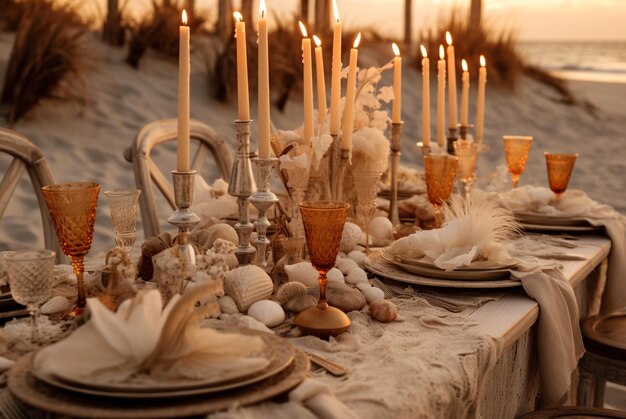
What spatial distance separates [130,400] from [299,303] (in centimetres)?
45

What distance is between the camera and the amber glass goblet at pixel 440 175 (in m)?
1.79

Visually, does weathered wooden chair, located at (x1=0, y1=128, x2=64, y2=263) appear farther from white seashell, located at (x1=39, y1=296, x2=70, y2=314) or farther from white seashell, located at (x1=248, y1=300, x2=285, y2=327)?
white seashell, located at (x1=248, y1=300, x2=285, y2=327)

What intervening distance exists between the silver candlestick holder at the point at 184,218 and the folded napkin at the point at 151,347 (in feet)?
1.18

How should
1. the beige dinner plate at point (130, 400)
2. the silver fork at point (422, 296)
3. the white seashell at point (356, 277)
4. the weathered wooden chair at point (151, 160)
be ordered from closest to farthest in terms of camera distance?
1. the beige dinner plate at point (130, 400)
2. the silver fork at point (422, 296)
3. the white seashell at point (356, 277)
4. the weathered wooden chair at point (151, 160)

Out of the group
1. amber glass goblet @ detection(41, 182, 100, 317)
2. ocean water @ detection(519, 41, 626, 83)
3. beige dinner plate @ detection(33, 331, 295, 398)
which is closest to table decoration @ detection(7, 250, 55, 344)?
amber glass goblet @ detection(41, 182, 100, 317)

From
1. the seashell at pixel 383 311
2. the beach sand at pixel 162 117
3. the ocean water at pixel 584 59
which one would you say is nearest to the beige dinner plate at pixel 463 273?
the seashell at pixel 383 311

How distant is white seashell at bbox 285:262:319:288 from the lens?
1.38m

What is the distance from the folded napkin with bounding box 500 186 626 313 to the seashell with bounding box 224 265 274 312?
1096 mm

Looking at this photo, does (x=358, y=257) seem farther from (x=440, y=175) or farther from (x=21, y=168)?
(x=21, y=168)

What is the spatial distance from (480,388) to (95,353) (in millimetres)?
575

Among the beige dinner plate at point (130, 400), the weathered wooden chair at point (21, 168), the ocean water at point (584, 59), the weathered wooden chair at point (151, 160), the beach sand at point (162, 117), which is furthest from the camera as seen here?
the ocean water at point (584, 59)

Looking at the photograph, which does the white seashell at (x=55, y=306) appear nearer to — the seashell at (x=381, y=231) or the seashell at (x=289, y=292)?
the seashell at (x=289, y=292)

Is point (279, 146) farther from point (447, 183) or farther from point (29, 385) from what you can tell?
point (29, 385)

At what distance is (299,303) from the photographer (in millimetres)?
1260
